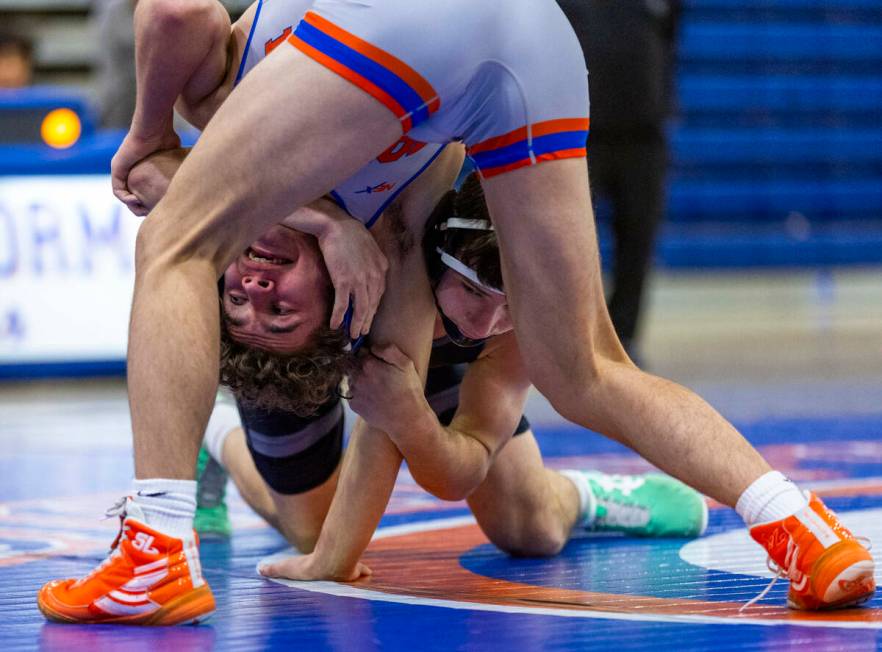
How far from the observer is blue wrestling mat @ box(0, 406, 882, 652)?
1.94m

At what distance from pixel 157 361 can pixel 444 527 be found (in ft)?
4.67

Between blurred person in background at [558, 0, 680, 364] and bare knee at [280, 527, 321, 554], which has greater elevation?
blurred person in background at [558, 0, 680, 364]

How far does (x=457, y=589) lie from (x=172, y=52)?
3.26ft

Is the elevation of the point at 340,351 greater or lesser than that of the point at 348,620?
greater

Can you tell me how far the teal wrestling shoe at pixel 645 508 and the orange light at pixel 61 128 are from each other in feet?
12.2

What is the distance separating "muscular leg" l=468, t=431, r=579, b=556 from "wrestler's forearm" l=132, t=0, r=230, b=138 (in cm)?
102

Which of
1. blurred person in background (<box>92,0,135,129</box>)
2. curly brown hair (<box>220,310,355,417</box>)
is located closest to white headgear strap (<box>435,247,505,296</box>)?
curly brown hair (<box>220,310,355,417</box>)

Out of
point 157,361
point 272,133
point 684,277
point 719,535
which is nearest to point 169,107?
point 272,133

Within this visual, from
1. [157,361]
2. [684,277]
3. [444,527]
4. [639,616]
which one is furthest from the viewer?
[684,277]

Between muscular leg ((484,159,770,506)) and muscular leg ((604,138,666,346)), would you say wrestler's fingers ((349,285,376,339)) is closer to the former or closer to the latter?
muscular leg ((484,159,770,506))

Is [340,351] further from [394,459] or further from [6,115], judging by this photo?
[6,115]

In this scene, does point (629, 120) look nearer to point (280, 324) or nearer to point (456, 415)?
point (456, 415)

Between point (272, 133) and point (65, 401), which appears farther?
point (65, 401)

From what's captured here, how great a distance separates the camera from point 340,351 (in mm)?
2436
